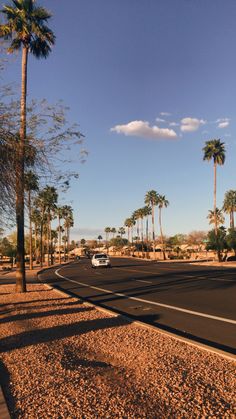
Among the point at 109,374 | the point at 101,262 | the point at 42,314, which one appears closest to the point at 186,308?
the point at 42,314

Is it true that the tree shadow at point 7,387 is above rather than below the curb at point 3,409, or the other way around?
below

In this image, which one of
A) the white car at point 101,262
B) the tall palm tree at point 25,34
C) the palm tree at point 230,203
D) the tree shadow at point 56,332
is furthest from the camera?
the palm tree at point 230,203

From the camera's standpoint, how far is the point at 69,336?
897 centimetres

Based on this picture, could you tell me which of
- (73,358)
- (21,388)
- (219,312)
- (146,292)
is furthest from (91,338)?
(146,292)

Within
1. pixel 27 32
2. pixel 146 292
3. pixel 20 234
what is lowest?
pixel 146 292

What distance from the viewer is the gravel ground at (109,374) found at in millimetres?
4664

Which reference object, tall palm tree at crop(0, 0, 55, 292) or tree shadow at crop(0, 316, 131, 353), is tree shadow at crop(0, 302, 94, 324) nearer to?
tree shadow at crop(0, 316, 131, 353)

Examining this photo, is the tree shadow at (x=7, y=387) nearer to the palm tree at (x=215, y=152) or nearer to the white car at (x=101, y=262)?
the white car at (x=101, y=262)

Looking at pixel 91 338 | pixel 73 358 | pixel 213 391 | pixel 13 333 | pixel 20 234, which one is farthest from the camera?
pixel 20 234

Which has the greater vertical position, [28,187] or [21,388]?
[28,187]

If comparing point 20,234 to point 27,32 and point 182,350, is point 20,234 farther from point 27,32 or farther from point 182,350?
point 182,350

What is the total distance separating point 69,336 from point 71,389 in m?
3.72

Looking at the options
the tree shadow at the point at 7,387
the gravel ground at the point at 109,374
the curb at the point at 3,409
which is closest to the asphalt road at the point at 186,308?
the gravel ground at the point at 109,374

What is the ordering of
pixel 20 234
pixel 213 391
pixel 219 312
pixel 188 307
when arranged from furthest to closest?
pixel 20 234, pixel 188 307, pixel 219 312, pixel 213 391
